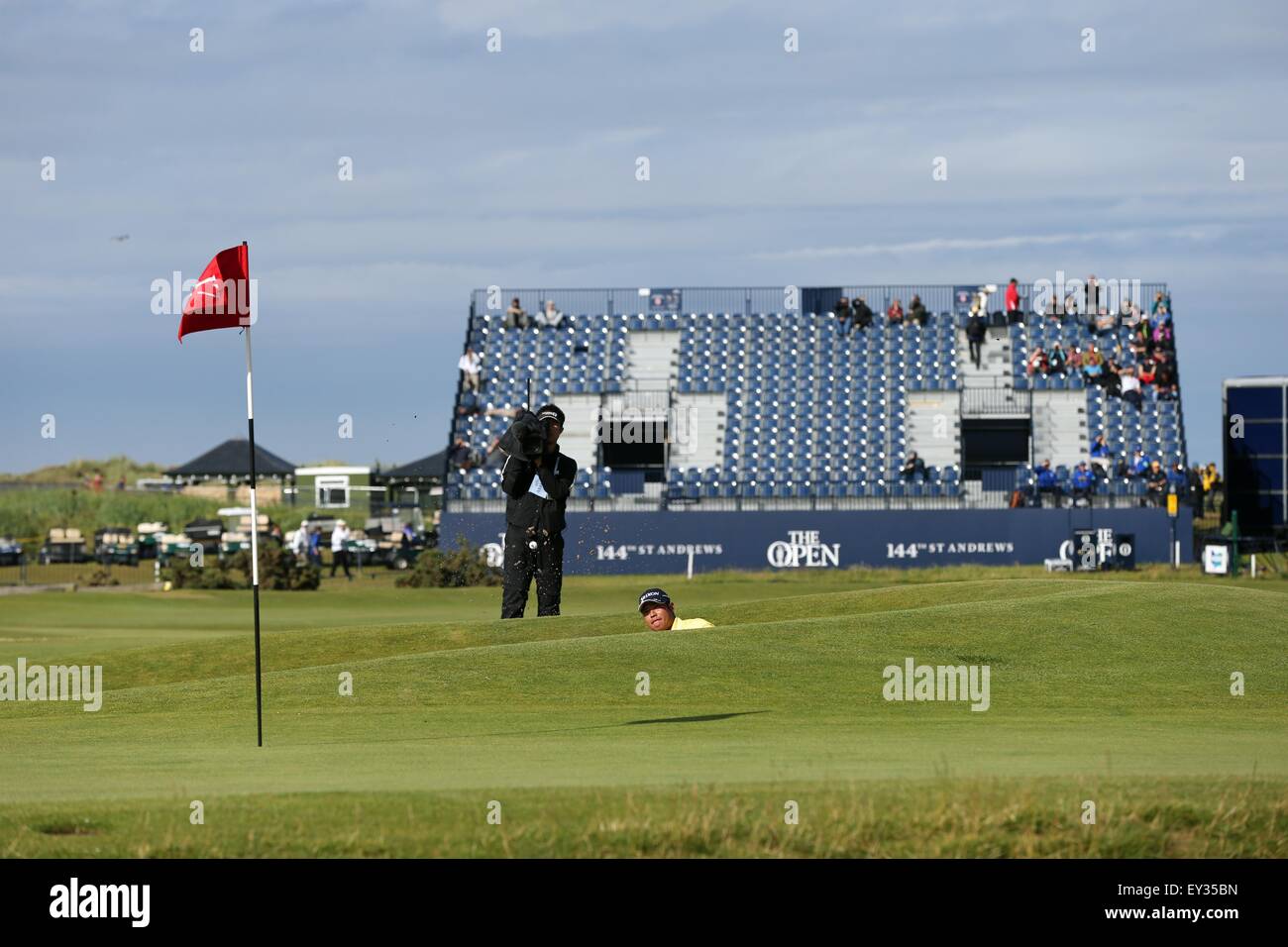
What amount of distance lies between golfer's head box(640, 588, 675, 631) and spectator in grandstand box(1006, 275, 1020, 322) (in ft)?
139

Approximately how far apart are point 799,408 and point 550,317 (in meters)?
9.94

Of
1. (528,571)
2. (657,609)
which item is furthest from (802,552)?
(657,609)

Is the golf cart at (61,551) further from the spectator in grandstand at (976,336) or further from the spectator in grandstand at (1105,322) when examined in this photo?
the spectator in grandstand at (1105,322)

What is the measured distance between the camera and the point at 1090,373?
186ft

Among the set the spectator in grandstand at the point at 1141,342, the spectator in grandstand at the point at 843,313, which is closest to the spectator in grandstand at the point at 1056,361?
the spectator in grandstand at the point at 1141,342

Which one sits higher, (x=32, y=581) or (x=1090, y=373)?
(x=1090, y=373)

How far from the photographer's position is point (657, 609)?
1877 cm

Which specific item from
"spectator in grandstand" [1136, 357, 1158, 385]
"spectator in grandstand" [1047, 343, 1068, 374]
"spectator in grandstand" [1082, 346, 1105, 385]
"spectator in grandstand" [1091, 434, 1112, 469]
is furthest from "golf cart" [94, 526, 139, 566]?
"spectator in grandstand" [1136, 357, 1158, 385]

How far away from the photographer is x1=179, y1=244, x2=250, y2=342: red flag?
13828 mm

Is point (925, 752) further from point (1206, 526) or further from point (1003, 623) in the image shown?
point (1206, 526)

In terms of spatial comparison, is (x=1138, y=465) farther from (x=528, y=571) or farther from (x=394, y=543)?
(x=528, y=571)

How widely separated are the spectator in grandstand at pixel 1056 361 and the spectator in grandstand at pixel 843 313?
7203 millimetres
